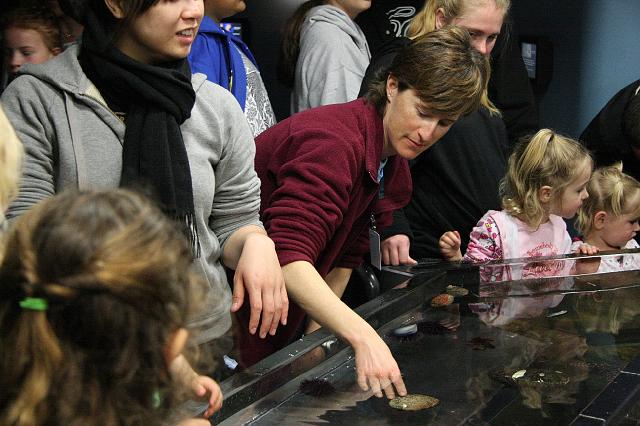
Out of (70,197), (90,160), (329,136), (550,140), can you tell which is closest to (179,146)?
(90,160)

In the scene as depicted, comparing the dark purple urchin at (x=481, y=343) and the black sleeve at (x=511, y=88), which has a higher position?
the black sleeve at (x=511, y=88)

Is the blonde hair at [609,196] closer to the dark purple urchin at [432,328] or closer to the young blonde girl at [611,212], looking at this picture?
the young blonde girl at [611,212]

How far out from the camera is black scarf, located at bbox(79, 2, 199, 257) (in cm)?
173

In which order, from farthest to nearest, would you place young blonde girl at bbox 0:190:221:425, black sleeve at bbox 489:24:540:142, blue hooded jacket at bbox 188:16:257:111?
1. black sleeve at bbox 489:24:540:142
2. blue hooded jacket at bbox 188:16:257:111
3. young blonde girl at bbox 0:190:221:425

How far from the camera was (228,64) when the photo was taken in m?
2.56

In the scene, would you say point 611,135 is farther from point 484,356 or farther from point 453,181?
point 484,356

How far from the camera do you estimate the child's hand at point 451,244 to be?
2.77 metres

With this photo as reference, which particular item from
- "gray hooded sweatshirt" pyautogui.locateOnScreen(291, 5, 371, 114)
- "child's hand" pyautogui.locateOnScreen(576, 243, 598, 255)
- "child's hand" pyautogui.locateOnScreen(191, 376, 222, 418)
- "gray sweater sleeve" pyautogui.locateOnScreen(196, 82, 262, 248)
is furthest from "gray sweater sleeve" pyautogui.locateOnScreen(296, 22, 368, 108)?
"child's hand" pyautogui.locateOnScreen(191, 376, 222, 418)

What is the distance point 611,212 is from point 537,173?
493 mm

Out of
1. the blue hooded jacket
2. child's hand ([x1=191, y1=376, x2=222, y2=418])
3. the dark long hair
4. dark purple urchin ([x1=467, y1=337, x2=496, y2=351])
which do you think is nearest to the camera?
child's hand ([x1=191, y1=376, x2=222, y2=418])

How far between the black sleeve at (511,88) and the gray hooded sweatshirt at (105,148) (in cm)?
165

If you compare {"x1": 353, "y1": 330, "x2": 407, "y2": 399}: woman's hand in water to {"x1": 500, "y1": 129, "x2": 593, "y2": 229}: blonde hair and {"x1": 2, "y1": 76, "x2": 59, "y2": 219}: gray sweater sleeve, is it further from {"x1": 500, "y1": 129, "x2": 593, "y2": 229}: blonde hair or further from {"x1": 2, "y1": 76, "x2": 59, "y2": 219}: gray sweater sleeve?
{"x1": 500, "y1": 129, "x2": 593, "y2": 229}: blonde hair

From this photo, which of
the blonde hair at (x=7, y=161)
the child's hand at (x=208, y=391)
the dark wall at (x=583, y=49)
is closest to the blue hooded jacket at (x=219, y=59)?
the child's hand at (x=208, y=391)

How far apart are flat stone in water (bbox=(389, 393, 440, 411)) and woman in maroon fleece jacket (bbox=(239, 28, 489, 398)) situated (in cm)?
6
